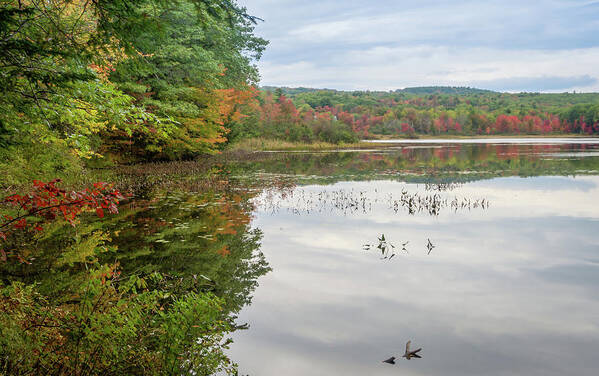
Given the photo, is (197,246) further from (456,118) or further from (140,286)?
(456,118)

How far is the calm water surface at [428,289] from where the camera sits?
16.8 feet

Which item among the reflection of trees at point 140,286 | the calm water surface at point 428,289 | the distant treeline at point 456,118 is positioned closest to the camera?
the reflection of trees at point 140,286

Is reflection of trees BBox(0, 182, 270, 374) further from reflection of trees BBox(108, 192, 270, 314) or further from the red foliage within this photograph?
the red foliage

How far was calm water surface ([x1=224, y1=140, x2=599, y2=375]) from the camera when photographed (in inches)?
202

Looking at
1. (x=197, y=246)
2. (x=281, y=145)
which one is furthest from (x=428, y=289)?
(x=281, y=145)

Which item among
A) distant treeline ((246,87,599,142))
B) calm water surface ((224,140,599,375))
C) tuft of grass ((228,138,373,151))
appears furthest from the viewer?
distant treeline ((246,87,599,142))

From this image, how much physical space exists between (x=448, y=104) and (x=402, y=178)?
135 meters

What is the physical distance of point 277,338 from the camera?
5602 mm

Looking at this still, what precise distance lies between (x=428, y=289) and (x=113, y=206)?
499 centimetres

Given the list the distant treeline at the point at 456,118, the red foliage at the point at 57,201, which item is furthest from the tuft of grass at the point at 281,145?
the red foliage at the point at 57,201

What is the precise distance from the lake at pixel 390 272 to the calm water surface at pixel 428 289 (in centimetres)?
2

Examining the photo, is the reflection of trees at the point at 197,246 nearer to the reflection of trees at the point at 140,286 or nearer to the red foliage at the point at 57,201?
the reflection of trees at the point at 140,286

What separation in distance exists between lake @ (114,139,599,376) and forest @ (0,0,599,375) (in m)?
0.15

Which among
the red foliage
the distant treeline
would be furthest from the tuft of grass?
the red foliage
